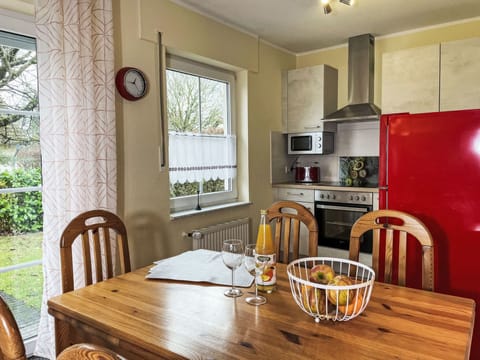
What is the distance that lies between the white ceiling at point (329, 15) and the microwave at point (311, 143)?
1.00m

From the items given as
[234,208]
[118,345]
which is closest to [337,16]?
[234,208]

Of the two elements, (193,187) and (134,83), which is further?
(193,187)

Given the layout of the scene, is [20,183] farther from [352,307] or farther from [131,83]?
[352,307]

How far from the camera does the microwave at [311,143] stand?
3.83 metres

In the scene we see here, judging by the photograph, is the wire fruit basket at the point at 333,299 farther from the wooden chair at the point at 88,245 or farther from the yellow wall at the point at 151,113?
the yellow wall at the point at 151,113

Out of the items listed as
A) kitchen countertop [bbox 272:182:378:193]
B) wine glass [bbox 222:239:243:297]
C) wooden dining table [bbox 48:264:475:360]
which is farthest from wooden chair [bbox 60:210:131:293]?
kitchen countertop [bbox 272:182:378:193]

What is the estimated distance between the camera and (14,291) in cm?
211

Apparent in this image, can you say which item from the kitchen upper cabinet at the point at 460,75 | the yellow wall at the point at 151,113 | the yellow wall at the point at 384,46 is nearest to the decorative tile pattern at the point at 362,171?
the yellow wall at the point at 384,46

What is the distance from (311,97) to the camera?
12.6 feet

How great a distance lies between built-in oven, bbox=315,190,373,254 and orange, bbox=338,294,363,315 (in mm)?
2420

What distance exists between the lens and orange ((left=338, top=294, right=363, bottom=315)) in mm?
1020

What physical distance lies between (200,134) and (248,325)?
2259 mm

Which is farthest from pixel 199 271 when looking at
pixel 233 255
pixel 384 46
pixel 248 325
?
pixel 384 46

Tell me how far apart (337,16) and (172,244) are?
2388mm
